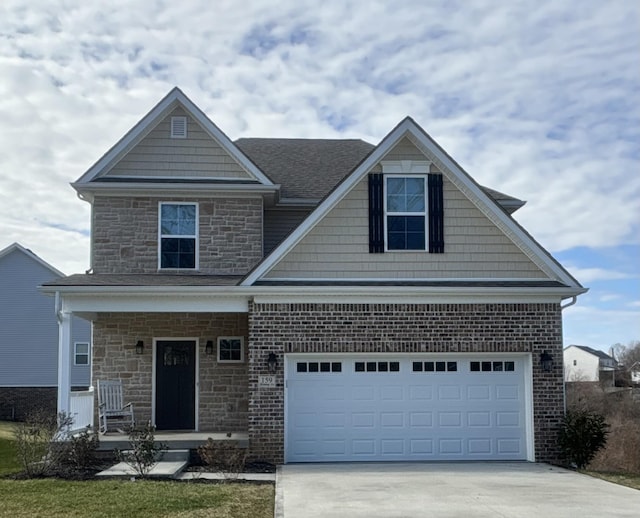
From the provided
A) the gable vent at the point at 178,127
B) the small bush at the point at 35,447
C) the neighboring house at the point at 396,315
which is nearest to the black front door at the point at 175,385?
the neighboring house at the point at 396,315

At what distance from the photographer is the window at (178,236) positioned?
1797 cm

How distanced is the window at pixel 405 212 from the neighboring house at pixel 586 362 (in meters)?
66.7

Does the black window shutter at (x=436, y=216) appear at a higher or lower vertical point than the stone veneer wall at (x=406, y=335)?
higher

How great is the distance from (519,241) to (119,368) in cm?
876

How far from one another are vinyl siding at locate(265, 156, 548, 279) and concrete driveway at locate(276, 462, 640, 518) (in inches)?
142

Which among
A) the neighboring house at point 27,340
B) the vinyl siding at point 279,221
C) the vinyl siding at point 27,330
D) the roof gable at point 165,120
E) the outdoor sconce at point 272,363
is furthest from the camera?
the vinyl siding at point 27,330

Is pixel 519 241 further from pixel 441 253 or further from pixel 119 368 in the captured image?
pixel 119 368

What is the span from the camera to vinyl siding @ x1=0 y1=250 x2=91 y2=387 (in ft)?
110

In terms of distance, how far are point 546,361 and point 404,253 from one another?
3393 millimetres

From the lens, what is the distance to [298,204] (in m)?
19.2

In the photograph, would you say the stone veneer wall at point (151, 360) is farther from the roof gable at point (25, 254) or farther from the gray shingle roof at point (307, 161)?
the roof gable at point (25, 254)

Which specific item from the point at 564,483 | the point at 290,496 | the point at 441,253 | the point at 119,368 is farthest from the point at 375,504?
the point at 119,368

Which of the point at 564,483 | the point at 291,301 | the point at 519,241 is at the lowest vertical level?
the point at 564,483

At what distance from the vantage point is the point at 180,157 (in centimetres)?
1805
